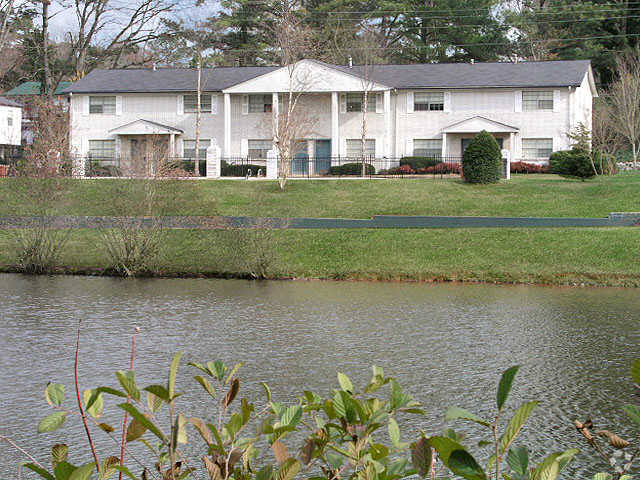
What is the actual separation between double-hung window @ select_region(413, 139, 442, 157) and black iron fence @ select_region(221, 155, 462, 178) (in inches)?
17.4

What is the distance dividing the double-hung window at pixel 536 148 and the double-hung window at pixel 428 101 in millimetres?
5054

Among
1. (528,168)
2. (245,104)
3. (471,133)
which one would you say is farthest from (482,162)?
(245,104)

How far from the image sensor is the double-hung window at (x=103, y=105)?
46875mm

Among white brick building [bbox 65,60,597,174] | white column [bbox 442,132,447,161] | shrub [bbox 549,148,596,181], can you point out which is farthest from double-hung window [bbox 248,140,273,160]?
shrub [bbox 549,148,596,181]

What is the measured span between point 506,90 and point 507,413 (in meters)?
38.0

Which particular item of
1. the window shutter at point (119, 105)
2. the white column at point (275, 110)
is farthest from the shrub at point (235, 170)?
the window shutter at point (119, 105)

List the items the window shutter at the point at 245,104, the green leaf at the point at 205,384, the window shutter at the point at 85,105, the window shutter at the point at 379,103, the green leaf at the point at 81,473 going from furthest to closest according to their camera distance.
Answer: the window shutter at the point at 85,105 < the window shutter at the point at 245,104 < the window shutter at the point at 379,103 < the green leaf at the point at 205,384 < the green leaf at the point at 81,473

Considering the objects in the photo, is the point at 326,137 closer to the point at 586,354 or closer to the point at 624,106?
the point at 624,106

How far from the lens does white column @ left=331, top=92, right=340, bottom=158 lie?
144 feet

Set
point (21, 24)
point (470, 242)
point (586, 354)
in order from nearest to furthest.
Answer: point (586, 354)
point (470, 242)
point (21, 24)

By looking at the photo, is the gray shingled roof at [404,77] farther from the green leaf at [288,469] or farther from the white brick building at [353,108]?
the green leaf at [288,469]

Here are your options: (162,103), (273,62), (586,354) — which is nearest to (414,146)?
(162,103)

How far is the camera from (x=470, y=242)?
23.6m

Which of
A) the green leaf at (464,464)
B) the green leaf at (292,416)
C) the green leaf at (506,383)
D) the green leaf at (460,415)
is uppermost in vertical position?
the green leaf at (506,383)
